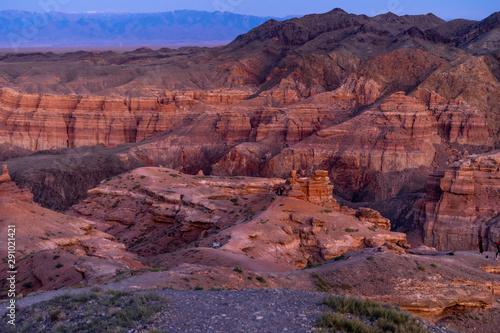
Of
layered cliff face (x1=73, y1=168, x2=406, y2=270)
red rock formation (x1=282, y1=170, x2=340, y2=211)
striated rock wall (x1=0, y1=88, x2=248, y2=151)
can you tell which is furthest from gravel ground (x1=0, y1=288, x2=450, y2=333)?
striated rock wall (x1=0, y1=88, x2=248, y2=151)

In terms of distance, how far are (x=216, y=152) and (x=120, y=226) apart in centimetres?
4929

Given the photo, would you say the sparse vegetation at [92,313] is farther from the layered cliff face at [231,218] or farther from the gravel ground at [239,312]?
the layered cliff face at [231,218]

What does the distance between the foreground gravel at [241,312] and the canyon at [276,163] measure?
3.69 meters

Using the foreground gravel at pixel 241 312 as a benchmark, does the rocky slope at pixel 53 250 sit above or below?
below

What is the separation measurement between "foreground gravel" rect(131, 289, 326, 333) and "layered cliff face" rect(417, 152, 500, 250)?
1306 inches

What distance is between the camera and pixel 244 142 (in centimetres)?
9056

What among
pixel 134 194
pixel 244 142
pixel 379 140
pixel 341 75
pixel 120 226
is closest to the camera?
pixel 120 226

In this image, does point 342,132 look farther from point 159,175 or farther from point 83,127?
point 83,127

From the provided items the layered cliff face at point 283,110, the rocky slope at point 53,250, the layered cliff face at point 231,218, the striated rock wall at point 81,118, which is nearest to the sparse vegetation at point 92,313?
the rocky slope at point 53,250

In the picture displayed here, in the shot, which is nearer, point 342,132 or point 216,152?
point 342,132

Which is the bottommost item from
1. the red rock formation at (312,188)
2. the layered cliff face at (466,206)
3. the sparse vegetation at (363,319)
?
the layered cliff face at (466,206)

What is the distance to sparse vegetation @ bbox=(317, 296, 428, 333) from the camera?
433 inches

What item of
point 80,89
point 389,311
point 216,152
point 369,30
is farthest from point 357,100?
point 389,311

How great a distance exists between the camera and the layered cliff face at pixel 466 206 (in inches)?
1690
